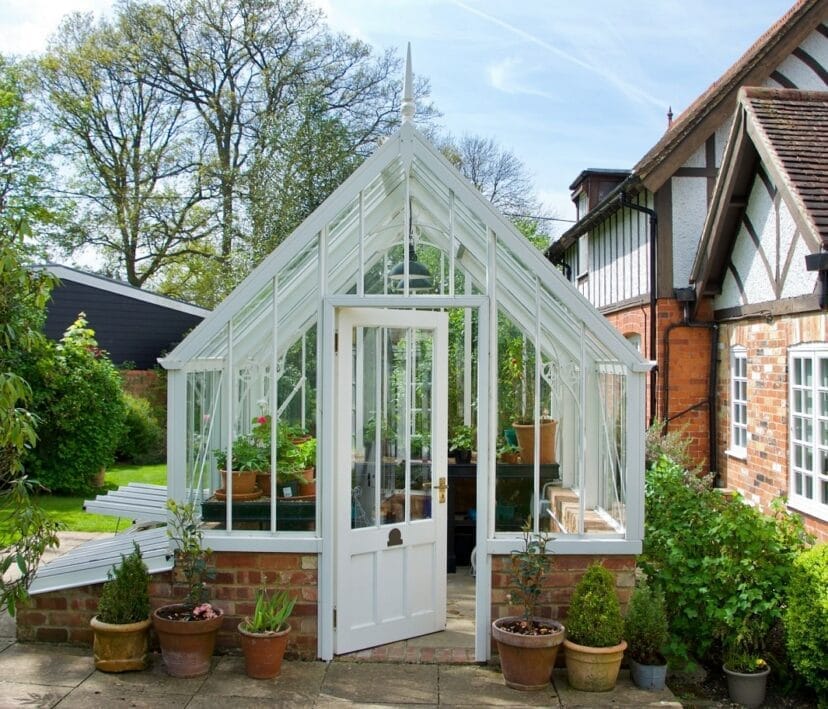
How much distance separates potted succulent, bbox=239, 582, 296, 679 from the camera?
15.8 feet

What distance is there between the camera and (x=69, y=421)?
1115cm

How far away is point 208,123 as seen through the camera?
22438mm

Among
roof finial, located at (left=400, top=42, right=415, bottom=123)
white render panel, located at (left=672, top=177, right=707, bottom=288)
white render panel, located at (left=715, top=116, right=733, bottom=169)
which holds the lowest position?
roof finial, located at (left=400, top=42, right=415, bottom=123)

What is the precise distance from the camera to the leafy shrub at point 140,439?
45.9ft

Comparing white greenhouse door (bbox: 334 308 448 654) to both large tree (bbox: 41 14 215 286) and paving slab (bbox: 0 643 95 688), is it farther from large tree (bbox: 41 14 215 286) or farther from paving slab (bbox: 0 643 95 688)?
large tree (bbox: 41 14 215 286)

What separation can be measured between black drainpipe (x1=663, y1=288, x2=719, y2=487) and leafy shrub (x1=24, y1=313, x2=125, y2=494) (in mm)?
7672

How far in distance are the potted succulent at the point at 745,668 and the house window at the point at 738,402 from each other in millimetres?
5181

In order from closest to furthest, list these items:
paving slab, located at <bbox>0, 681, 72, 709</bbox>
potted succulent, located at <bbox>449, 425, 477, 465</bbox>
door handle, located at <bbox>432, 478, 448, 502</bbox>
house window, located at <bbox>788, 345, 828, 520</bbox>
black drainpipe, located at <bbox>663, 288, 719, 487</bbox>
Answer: paving slab, located at <bbox>0, 681, 72, 709</bbox>, door handle, located at <bbox>432, 478, 448, 502</bbox>, potted succulent, located at <bbox>449, 425, 477, 465</bbox>, house window, located at <bbox>788, 345, 828, 520</bbox>, black drainpipe, located at <bbox>663, 288, 719, 487</bbox>

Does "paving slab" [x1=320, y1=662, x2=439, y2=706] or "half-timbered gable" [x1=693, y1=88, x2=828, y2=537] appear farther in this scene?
"half-timbered gable" [x1=693, y1=88, x2=828, y2=537]

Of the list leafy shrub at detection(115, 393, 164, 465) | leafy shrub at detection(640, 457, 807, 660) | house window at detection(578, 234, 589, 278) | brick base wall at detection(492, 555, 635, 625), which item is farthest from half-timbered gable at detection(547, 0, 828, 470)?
leafy shrub at detection(115, 393, 164, 465)

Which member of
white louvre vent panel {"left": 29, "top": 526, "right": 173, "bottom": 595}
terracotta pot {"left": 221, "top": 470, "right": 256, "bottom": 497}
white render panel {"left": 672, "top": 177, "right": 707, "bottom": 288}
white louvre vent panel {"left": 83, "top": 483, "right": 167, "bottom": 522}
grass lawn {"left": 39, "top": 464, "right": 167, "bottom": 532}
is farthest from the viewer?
white render panel {"left": 672, "top": 177, "right": 707, "bottom": 288}

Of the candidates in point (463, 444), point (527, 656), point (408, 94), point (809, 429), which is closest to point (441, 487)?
point (527, 656)

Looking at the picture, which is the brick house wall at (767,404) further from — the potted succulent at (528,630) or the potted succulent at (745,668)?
the potted succulent at (528,630)

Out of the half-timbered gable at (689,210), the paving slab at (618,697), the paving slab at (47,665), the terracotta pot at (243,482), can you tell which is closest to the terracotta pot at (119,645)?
the paving slab at (47,665)
